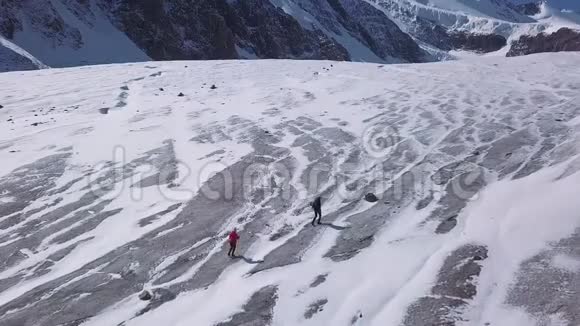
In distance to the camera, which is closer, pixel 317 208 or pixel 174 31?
pixel 317 208

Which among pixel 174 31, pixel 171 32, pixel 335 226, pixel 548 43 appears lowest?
pixel 548 43

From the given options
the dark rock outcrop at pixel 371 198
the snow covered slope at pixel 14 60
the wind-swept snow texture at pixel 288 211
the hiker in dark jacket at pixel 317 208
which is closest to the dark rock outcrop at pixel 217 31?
the snow covered slope at pixel 14 60

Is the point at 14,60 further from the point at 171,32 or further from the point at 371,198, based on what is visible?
the point at 371,198

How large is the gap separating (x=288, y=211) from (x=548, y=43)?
181312 mm

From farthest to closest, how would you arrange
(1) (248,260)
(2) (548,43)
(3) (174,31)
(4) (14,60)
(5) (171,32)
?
(2) (548,43) < (3) (174,31) < (5) (171,32) < (4) (14,60) < (1) (248,260)

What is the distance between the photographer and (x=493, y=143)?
1962 cm

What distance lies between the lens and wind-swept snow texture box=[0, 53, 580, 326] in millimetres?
9766

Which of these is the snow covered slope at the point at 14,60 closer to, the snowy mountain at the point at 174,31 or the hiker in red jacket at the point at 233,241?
the snowy mountain at the point at 174,31

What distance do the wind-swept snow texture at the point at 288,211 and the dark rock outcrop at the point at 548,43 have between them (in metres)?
139

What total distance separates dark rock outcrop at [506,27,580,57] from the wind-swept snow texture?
13929 centimetres

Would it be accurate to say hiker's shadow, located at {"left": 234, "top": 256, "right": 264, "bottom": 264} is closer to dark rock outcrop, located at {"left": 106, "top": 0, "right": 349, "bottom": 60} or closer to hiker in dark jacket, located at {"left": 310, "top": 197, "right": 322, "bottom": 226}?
hiker in dark jacket, located at {"left": 310, "top": 197, "right": 322, "bottom": 226}

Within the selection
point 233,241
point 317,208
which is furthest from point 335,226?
point 233,241

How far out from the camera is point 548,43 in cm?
17150

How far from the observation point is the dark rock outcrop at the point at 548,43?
155m
